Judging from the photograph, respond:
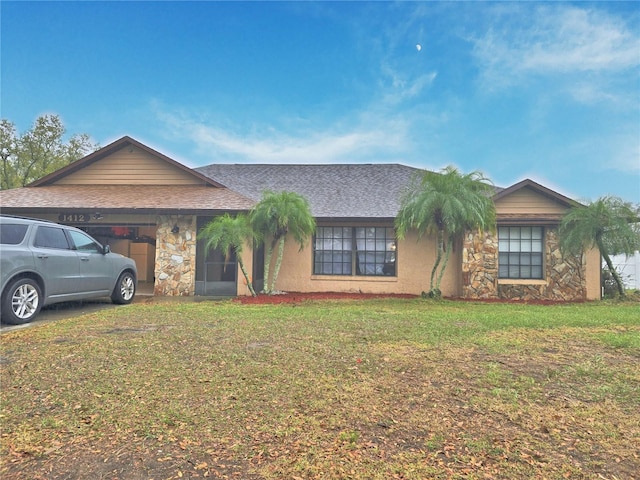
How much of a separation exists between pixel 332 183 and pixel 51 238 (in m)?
10.1

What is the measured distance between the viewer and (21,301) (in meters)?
6.48

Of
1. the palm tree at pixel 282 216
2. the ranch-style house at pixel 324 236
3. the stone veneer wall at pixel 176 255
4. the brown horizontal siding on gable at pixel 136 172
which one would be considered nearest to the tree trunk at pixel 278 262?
the palm tree at pixel 282 216

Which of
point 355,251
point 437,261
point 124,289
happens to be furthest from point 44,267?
point 437,261

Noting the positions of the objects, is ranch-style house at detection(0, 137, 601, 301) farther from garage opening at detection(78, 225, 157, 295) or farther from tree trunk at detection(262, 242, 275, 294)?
garage opening at detection(78, 225, 157, 295)

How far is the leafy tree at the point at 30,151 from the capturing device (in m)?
27.6

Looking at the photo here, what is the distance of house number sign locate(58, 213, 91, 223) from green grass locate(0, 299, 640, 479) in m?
6.57

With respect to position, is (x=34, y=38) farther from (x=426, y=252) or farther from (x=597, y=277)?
(x=597, y=277)

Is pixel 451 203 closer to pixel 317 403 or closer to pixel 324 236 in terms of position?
pixel 324 236

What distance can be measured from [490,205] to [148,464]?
33.9 ft

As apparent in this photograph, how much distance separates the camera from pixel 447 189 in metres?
9.98

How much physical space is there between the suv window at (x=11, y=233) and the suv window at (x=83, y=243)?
1.10 metres

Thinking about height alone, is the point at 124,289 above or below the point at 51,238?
below

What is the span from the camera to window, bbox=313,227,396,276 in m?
12.5

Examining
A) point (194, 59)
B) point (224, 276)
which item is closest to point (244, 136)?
point (194, 59)
